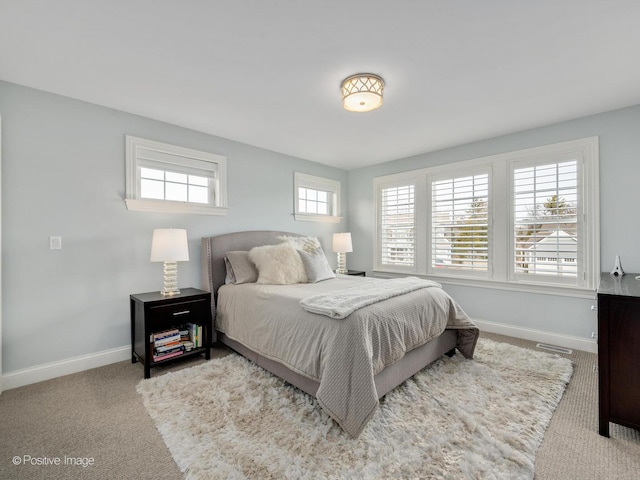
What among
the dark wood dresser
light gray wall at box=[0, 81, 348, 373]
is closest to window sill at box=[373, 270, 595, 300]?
the dark wood dresser

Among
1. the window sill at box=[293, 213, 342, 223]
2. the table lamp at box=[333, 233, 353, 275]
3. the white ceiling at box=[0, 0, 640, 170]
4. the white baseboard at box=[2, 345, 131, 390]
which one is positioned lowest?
the white baseboard at box=[2, 345, 131, 390]

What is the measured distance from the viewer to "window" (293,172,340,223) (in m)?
4.48

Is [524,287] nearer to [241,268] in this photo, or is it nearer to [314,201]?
[314,201]

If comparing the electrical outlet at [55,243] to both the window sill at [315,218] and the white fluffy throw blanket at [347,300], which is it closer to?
the white fluffy throw blanket at [347,300]

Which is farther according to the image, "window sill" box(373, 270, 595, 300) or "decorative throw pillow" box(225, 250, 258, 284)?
"decorative throw pillow" box(225, 250, 258, 284)

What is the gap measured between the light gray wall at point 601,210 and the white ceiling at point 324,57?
189mm

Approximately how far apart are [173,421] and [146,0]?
2472 mm

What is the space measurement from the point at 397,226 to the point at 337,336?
313cm

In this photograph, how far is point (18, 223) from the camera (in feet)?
7.70

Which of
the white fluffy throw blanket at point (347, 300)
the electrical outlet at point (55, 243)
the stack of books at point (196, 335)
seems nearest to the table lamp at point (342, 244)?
the white fluffy throw blanket at point (347, 300)

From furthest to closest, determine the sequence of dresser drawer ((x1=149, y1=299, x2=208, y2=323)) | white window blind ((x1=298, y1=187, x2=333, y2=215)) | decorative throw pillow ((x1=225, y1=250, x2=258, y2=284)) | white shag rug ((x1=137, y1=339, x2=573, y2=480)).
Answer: white window blind ((x1=298, y1=187, x2=333, y2=215))
decorative throw pillow ((x1=225, y1=250, x2=258, y2=284))
dresser drawer ((x1=149, y1=299, x2=208, y2=323))
white shag rug ((x1=137, y1=339, x2=573, y2=480))

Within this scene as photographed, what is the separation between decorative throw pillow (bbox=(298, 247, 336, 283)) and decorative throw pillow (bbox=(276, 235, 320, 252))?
0.14 meters

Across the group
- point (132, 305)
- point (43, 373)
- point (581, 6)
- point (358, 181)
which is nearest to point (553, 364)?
point (581, 6)

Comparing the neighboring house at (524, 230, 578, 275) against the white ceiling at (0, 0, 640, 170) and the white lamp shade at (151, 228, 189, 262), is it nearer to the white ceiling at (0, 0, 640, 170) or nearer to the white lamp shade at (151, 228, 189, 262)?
the white ceiling at (0, 0, 640, 170)
